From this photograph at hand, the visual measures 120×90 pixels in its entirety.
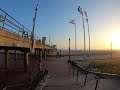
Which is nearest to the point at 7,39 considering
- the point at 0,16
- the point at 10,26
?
the point at 10,26

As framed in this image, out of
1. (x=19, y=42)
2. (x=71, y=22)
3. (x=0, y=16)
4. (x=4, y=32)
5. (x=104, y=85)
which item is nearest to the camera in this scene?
(x=0, y=16)

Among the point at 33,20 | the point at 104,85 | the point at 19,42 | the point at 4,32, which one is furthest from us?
the point at 33,20

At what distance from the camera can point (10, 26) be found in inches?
805

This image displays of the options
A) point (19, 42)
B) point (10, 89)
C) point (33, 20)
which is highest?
point (33, 20)

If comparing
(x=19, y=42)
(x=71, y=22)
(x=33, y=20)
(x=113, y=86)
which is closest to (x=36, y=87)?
(x=113, y=86)

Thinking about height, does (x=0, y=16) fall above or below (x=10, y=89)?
above

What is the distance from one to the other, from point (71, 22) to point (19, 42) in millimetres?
38192

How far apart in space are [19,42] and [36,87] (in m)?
8.09

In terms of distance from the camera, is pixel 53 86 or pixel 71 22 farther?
pixel 71 22

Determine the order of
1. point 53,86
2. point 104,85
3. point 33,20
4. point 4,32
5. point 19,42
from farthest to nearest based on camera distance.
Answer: point 33,20
point 19,42
point 53,86
point 104,85
point 4,32

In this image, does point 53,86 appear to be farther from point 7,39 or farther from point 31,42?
point 31,42

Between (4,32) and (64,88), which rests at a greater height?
(4,32)

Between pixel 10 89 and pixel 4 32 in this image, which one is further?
pixel 10 89

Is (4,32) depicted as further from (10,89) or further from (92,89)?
(92,89)
